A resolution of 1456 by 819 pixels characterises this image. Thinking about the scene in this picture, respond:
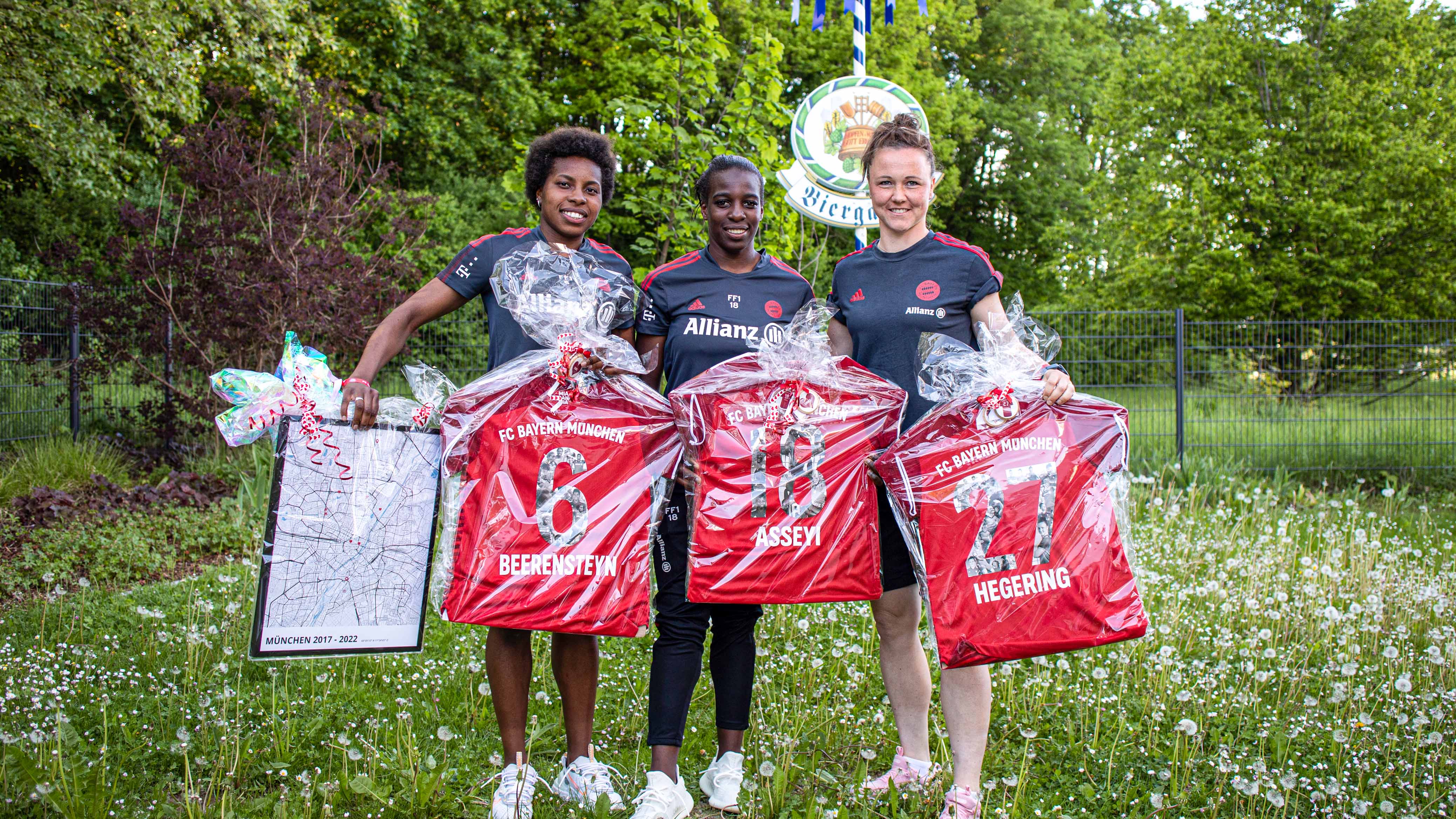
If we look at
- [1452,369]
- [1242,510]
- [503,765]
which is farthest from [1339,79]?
[503,765]

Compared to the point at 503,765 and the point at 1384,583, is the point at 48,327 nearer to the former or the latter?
the point at 503,765

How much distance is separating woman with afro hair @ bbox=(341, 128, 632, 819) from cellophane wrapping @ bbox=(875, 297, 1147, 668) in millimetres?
1035

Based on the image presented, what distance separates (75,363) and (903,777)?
917 centimetres

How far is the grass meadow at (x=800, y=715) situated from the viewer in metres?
2.86

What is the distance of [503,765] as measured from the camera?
306cm

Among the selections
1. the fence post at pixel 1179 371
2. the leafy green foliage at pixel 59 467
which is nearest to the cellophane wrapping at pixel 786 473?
the leafy green foliage at pixel 59 467

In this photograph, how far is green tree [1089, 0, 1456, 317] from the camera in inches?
634

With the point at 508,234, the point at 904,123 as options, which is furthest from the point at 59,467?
the point at 904,123

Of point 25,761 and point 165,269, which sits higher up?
point 165,269

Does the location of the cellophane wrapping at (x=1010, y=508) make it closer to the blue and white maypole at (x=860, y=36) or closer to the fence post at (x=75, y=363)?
the blue and white maypole at (x=860, y=36)

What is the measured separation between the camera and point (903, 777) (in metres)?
3.04

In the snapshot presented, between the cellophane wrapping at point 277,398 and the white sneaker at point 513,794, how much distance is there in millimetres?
1158

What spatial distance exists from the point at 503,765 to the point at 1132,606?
6.56 feet

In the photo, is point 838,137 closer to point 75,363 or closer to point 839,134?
point 839,134
